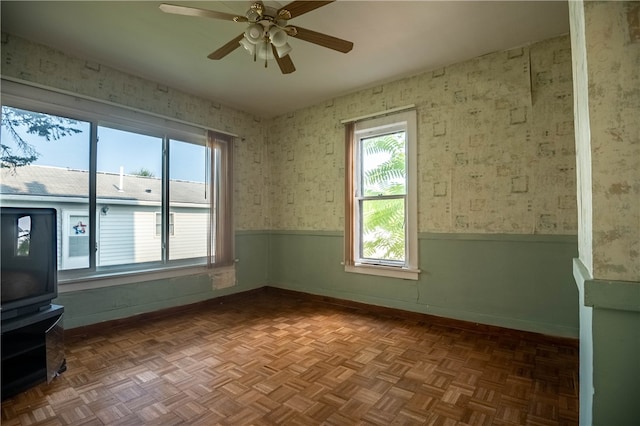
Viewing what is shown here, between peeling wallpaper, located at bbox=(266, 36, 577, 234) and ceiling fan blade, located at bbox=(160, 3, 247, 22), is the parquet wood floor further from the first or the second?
ceiling fan blade, located at bbox=(160, 3, 247, 22)

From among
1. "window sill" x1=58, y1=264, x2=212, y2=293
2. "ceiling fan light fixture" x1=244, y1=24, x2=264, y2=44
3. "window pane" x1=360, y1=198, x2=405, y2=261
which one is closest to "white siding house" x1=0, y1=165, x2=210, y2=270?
"window sill" x1=58, y1=264, x2=212, y2=293

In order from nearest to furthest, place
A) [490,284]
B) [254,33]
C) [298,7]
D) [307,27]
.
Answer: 1. [298,7]
2. [254,33]
3. [307,27]
4. [490,284]

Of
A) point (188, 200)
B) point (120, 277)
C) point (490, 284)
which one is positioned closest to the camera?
point (490, 284)

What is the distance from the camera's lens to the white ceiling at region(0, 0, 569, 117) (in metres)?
2.23

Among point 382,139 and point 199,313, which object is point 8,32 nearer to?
point 199,313

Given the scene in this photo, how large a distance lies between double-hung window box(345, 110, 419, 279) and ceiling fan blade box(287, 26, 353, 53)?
157 centimetres

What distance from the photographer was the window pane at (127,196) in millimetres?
3068

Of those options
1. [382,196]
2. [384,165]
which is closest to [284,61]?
[384,165]

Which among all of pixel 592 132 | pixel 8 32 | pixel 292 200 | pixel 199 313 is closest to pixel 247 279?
pixel 199 313

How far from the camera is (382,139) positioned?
367 cm

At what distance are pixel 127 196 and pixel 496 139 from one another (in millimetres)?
3846

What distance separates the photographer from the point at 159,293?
3424 millimetres

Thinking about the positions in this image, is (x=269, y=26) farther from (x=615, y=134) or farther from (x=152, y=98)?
(x=152, y=98)

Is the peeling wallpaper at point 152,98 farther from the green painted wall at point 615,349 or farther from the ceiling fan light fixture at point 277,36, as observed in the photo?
the green painted wall at point 615,349
